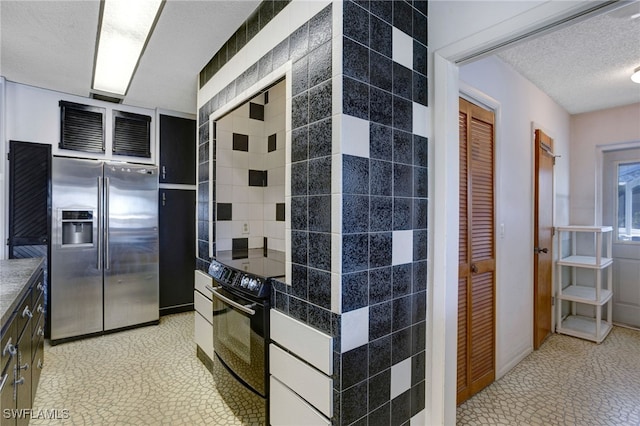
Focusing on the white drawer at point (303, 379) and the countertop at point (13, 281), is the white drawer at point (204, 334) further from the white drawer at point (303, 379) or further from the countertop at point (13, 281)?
the countertop at point (13, 281)

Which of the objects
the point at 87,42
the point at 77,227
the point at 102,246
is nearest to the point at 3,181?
the point at 77,227

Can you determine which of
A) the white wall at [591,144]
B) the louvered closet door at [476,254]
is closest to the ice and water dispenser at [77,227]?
the louvered closet door at [476,254]

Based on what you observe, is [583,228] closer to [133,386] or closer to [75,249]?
[133,386]

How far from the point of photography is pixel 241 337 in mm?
1888

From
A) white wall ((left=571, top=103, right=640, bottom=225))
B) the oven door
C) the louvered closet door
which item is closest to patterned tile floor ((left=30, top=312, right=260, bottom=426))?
the oven door

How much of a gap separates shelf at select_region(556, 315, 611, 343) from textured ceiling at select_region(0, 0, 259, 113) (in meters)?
4.30

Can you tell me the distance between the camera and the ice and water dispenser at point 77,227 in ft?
10.2

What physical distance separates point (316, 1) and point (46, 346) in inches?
155

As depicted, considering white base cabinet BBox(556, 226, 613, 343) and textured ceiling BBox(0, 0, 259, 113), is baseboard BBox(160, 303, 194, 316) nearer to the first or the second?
textured ceiling BBox(0, 0, 259, 113)

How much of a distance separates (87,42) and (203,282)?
201 centimetres

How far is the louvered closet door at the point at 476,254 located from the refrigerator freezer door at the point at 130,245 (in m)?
3.24

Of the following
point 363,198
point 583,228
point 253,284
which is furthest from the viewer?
point 583,228

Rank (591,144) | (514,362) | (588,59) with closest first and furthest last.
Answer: (588,59), (514,362), (591,144)

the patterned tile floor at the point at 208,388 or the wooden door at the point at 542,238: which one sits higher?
the wooden door at the point at 542,238
